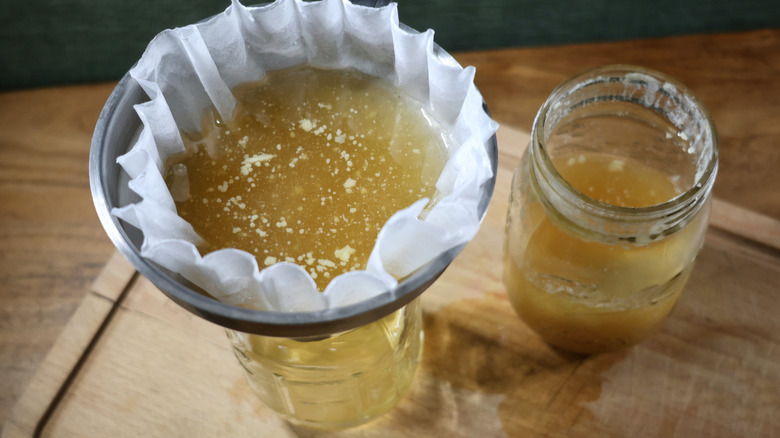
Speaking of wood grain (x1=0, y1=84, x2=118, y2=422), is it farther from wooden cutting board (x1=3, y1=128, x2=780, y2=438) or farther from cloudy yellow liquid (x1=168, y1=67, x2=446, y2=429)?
cloudy yellow liquid (x1=168, y1=67, x2=446, y2=429)

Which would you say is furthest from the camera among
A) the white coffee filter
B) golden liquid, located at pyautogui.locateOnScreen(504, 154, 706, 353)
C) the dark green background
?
the dark green background

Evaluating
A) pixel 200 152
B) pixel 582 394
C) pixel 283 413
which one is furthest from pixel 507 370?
pixel 200 152

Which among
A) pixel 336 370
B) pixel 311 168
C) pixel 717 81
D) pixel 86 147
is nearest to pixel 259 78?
pixel 311 168

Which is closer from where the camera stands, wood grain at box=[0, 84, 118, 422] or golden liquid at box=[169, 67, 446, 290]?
golden liquid at box=[169, 67, 446, 290]

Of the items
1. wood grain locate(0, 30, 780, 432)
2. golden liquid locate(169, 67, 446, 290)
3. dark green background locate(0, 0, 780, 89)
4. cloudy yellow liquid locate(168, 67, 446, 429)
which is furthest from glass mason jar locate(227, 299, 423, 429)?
dark green background locate(0, 0, 780, 89)

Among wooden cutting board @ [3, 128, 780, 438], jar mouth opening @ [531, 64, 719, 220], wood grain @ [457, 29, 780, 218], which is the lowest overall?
wooden cutting board @ [3, 128, 780, 438]

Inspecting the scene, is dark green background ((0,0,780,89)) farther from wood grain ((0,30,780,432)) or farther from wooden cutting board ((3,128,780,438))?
wooden cutting board ((3,128,780,438))

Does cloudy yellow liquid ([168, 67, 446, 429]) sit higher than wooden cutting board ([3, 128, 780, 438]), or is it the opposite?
cloudy yellow liquid ([168, 67, 446, 429])

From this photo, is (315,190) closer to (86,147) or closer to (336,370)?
(336,370)

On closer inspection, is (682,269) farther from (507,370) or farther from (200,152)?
(200,152)

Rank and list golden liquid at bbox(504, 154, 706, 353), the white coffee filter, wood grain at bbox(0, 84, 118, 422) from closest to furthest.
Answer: the white coffee filter, golden liquid at bbox(504, 154, 706, 353), wood grain at bbox(0, 84, 118, 422)
